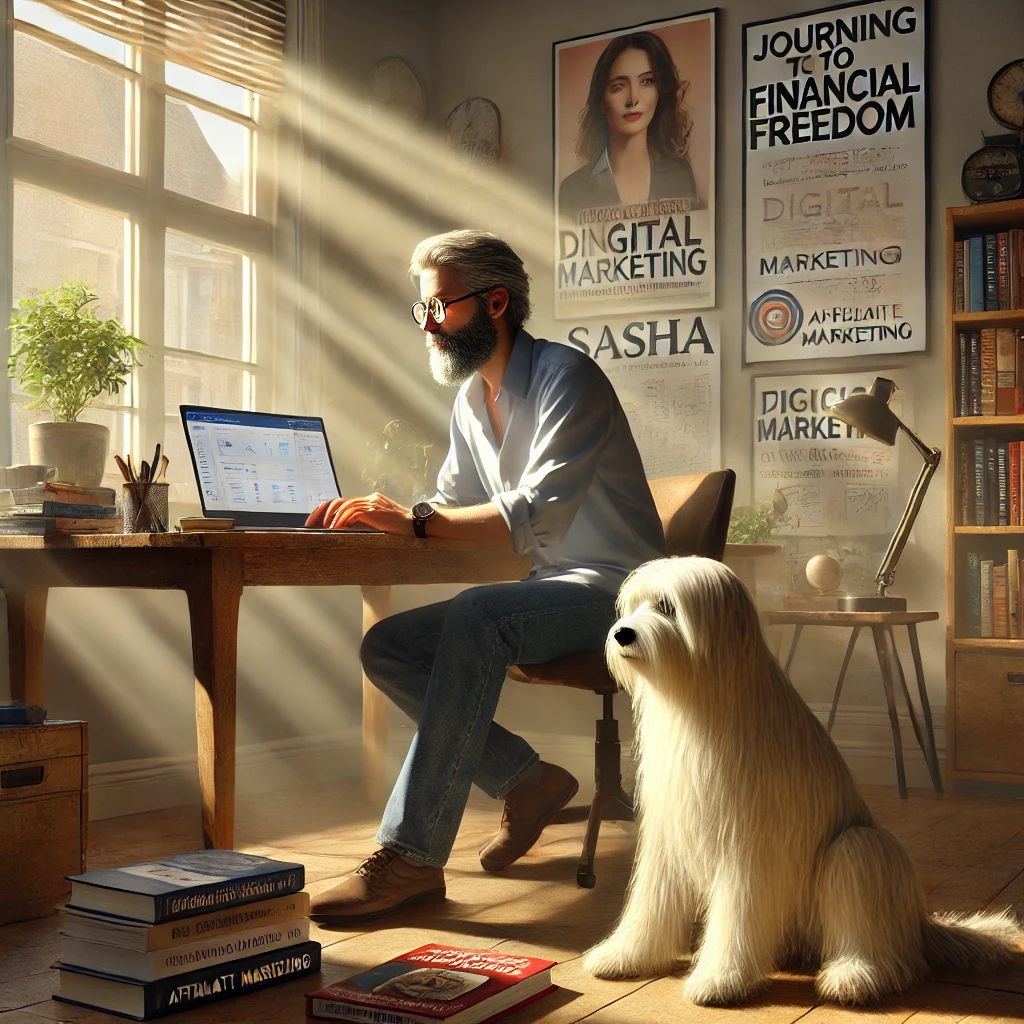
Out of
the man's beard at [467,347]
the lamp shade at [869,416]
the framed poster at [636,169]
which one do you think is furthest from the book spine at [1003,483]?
the man's beard at [467,347]

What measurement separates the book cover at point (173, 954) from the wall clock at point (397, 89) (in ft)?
10.4

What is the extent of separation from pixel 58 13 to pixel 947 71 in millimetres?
2519

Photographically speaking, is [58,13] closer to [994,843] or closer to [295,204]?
[295,204]

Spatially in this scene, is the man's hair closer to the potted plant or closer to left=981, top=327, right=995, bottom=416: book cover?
the potted plant

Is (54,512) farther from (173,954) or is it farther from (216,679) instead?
(173,954)

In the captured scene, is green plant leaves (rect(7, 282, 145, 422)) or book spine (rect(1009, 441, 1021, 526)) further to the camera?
book spine (rect(1009, 441, 1021, 526))

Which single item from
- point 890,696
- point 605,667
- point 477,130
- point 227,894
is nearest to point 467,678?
point 605,667

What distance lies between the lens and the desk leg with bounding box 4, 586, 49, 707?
8.88 ft

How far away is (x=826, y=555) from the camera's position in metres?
3.62

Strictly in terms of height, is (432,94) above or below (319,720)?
above

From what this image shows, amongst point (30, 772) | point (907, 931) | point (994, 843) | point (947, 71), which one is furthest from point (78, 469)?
point (947, 71)

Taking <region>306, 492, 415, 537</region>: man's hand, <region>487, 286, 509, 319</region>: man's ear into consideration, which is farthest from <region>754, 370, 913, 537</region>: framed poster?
<region>306, 492, 415, 537</region>: man's hand

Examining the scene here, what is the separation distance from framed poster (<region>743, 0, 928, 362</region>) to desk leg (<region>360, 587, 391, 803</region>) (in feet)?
4.79

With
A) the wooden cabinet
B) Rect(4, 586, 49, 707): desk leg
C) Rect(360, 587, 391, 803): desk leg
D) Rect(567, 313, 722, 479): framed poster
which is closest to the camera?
the wooden cabinet
